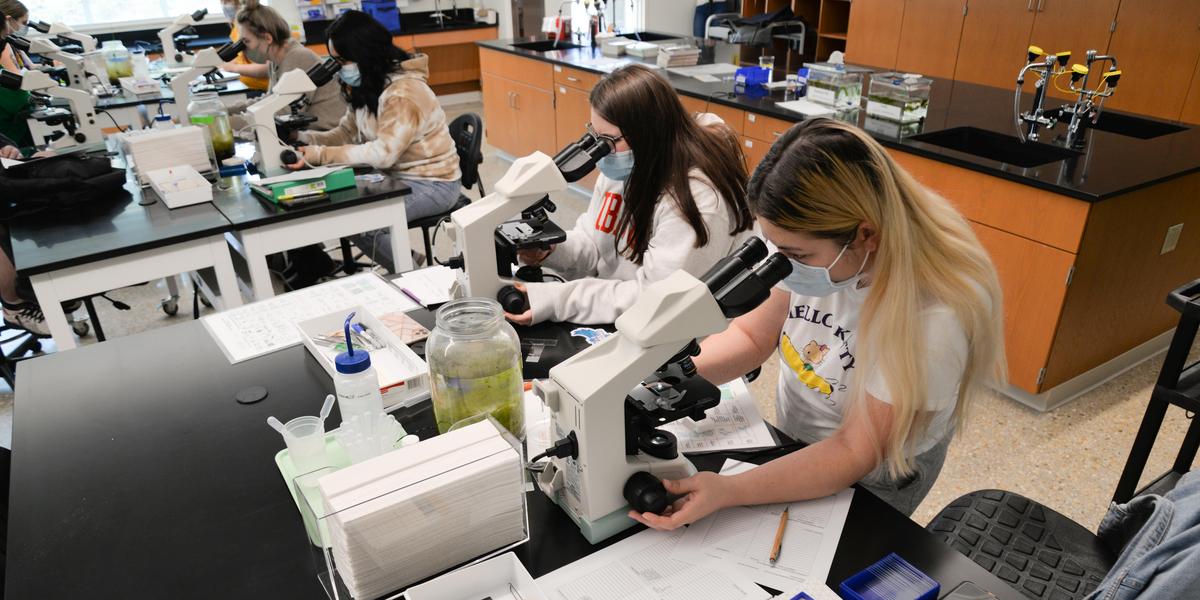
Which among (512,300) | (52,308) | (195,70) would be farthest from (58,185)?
(512,300)

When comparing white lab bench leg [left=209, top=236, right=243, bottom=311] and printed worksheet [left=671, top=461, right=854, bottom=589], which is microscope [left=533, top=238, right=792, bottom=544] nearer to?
printed worksheet [left=671, top=461, right=854, bottom=589]

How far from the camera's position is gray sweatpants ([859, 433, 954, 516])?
1339 mm

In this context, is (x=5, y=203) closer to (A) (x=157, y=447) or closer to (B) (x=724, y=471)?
(A) (x=157, y=447)

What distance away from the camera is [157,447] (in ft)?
4.43

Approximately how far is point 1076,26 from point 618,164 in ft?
12.5

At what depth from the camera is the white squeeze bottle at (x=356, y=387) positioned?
46.6 inches

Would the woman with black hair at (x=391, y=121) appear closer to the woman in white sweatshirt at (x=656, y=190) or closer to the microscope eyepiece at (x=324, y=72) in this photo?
the microscope eyepiece at (x=324, y=72)

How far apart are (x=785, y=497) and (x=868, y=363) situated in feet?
0.82

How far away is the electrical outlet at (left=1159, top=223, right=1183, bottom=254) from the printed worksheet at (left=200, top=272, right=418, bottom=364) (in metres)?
2.57

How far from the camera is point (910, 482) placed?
53.8 inches

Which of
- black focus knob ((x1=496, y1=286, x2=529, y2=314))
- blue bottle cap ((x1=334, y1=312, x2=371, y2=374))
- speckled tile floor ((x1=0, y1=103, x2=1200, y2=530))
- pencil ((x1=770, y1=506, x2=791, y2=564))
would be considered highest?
→ blue bottle cap ((x1=334, y1=312, x2=371, y2=374))

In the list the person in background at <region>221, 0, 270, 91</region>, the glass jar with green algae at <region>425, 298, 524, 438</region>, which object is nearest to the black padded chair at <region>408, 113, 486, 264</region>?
the person in background at <region>221, 0, 270, 91</region>

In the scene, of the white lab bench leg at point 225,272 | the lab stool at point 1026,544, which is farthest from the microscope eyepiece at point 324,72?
the lab stool at point 1026,544

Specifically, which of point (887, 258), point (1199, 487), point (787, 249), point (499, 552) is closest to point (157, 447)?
point (499, 552)
